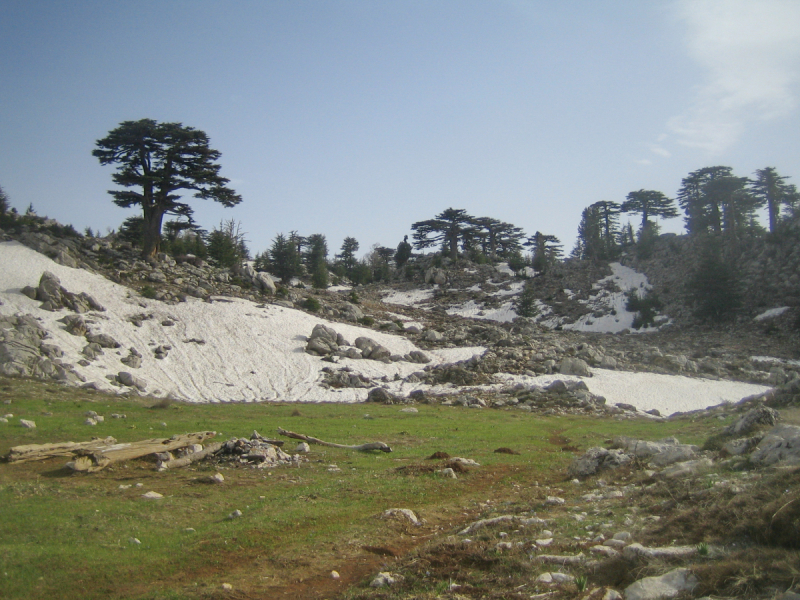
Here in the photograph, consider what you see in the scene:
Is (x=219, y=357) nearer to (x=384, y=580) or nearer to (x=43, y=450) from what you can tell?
(x=43, y=450)

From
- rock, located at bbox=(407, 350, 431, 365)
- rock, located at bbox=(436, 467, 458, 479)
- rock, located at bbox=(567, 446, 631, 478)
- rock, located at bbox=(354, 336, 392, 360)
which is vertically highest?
rock, located at bbox=(354, 336, 392, 360)

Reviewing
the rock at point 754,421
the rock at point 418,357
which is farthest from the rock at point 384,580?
the rock at point 418,357

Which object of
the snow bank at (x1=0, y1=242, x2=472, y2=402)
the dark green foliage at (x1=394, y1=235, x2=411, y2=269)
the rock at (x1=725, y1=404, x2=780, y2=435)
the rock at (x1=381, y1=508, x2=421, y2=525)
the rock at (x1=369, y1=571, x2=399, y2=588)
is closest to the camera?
the rock at (x1=369, y1=571, x2=399, y2=588)

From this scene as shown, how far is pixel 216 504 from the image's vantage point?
12.8m

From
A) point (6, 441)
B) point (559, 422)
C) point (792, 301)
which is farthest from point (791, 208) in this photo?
point (6, 441)

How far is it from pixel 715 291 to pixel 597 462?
58490 millimetres

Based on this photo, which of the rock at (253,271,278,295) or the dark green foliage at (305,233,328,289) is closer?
the rock at (253,271,278,295)

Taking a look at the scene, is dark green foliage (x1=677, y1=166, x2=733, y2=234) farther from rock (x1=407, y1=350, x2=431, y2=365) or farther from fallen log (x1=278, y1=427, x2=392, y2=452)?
fallen log (x1=278, y1=427, x2=392, y2=452)

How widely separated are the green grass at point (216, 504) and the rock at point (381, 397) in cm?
1076

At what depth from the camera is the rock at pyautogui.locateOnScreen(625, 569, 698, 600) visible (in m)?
5.77

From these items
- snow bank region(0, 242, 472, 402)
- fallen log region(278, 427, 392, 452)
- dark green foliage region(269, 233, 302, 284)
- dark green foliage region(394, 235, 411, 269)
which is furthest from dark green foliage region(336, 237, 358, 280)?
fallen log region(278, 427, 392, 452)

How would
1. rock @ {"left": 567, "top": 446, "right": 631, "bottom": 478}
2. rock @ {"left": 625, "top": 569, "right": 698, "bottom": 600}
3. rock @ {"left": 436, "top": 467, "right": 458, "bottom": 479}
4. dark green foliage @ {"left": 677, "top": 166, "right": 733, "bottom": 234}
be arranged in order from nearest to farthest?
rock @ {"left": 625, "top": 569, "right": 698, "bottom": 600}, rock @ {"left": 567, "top": 446, "right": 631, "bottom": 478}, rock @ {"left": 436, "top": 467, "right": 458, "bottom": 479}, dark green foliage @ {"left": 677, "top": 166, "right": 733, "bottom": 234}

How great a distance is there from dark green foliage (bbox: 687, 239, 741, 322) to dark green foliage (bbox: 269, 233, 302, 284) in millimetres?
53766

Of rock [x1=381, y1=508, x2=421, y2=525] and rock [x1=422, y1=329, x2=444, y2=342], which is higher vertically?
rock [x1=422, y1=329, x2=444, y2=342]
